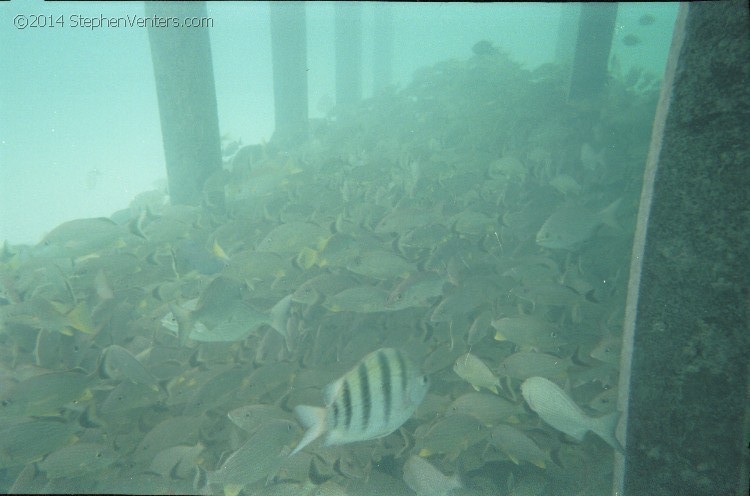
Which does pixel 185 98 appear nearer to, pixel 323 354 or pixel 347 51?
pixel 323 354

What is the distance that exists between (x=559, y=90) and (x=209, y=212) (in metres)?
8.21

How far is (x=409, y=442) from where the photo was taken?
236 centimetres

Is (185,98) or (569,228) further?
(185,98)

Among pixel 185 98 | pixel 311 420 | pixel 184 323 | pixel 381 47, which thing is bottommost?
pixel 184 323

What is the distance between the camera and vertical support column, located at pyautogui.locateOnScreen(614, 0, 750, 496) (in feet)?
5.18

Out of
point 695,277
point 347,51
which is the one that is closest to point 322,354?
point 695,277

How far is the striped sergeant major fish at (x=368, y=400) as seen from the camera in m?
1.64

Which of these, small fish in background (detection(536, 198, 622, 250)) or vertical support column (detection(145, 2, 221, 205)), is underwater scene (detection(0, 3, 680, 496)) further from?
vertical support column (detection(145, 2, 221, 205))

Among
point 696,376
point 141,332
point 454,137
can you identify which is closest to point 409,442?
point 696,376

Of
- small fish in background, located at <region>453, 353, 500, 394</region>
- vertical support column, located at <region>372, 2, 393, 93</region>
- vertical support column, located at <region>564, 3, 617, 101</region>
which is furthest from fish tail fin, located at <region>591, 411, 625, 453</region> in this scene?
vertical support column, located at <region>372, 2, 393, 93</region>

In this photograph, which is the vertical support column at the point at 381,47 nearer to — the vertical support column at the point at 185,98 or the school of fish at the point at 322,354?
the vertical support column at the point at 185,98

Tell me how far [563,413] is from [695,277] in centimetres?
92

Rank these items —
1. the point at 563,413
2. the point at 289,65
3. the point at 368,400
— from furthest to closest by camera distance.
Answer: the point at 289,65 < the point at 563,413 < the point at 368,400

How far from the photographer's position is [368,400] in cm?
165
